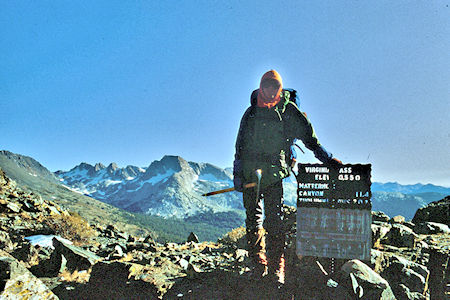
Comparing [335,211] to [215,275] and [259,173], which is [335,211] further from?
[215,275]

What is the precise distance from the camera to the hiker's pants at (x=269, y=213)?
4992mm

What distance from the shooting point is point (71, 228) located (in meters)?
10.4

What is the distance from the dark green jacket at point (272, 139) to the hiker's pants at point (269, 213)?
0.28m

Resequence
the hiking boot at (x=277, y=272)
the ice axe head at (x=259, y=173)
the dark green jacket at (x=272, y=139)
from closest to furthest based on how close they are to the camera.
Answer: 1. the hiking boot at (x=277, y=272)
2. the ice axe head at (x=259, y=173)
3. the dark green jacket at (x=272, y=139)

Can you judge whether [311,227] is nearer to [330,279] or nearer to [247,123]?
[330,279]

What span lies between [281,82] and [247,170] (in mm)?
1685

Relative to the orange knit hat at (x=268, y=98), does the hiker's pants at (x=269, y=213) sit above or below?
below

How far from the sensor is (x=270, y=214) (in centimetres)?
513

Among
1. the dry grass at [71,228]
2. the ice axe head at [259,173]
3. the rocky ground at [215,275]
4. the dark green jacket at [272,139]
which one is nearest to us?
the rocky ground at [215,275]

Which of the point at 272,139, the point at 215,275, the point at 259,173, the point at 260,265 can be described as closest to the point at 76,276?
the point at 215,275

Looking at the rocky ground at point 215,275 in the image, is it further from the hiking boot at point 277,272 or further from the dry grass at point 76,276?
the hiking boot at point 277,272

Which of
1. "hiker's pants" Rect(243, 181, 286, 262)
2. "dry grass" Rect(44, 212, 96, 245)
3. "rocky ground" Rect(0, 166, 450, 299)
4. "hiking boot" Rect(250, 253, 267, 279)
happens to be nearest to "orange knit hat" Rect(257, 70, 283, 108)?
"hiker's pants" Rect(243, 181, 286, 262)

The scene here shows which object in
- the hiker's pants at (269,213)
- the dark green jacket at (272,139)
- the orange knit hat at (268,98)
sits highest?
the orange knit hat at (268,98)

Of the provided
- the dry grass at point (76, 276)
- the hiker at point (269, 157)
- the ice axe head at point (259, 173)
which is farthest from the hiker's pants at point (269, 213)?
the dry grass at point (76, 276)
